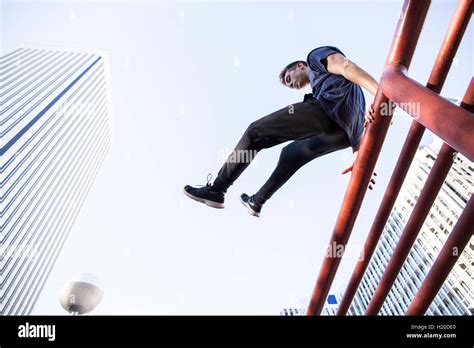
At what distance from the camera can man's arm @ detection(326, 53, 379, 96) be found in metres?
2.37

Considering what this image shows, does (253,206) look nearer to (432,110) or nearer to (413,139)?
(413,139)

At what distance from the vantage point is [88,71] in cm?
7544

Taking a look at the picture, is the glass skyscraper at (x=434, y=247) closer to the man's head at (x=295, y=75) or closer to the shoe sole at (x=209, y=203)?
the man's head at (x=295, y=75)

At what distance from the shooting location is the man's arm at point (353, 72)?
7.76ft

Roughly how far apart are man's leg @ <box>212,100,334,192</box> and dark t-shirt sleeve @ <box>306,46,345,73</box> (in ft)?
1.18

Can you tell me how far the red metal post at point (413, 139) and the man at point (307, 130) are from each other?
17.9 inches

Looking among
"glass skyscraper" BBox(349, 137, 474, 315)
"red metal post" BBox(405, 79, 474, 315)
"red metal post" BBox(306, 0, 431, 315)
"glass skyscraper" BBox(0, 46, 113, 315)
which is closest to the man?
"red metal post" BBox(306, 0, 431, 315)

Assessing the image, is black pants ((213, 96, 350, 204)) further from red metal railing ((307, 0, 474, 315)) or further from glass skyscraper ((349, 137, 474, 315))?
glass skyscraper ((349, 137, 474, 315))
